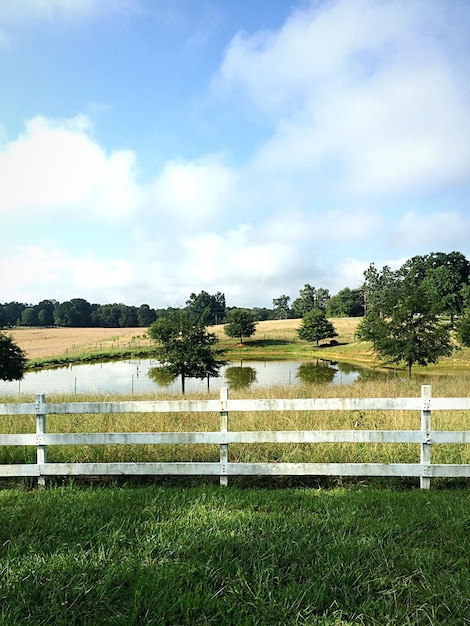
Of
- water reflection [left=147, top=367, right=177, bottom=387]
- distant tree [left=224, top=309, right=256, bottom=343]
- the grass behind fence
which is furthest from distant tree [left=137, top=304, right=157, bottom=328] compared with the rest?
the grass behind fence

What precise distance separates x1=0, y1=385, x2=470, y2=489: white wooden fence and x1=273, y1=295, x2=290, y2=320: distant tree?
14705 centimetres

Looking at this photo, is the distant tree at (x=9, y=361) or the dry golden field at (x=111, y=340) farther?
the dry golden field at (x=111, y=340)

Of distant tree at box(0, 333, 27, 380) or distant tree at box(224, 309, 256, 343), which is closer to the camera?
distant tree at box(0, 333, 27, 380)

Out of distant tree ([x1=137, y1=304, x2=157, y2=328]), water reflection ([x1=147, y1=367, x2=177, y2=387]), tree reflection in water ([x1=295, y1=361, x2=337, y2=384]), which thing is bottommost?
tree reflection in water ([x1=295, y1=361, x2=337, y2=384])

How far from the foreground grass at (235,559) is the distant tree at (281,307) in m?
148

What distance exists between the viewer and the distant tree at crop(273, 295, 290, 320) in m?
154

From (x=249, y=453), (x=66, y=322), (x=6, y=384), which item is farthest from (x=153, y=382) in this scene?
(x=66, y=322)

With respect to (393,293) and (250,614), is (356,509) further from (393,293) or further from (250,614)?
(393,293)

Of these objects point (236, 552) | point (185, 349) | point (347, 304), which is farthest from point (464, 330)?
point (347, 304)

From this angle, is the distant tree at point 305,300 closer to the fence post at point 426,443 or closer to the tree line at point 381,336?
the tree line at point 381,336

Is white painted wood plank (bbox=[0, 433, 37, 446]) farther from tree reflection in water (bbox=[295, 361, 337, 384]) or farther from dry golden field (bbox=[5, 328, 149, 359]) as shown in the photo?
dry golden field (bbox=[5, 328, 149, 359])

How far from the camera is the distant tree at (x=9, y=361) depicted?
27859 millimetres

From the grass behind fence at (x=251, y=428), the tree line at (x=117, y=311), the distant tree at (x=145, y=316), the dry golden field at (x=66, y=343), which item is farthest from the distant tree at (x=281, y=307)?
the grass behind fence at (x=251, y=428)

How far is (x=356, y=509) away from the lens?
14.3ft
